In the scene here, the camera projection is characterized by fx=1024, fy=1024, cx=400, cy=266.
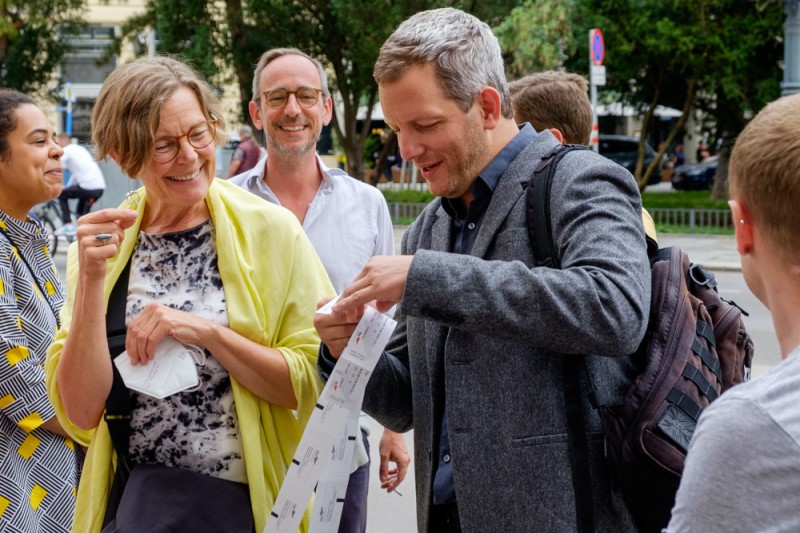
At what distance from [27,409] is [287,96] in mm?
1427

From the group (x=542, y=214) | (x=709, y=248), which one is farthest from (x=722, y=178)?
(x=542, y=214)

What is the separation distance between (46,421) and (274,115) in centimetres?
134

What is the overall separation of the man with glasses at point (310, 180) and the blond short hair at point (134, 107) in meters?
1.10

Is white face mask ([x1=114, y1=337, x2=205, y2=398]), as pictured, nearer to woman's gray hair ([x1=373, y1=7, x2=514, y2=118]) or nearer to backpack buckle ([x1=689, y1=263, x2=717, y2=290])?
woman's gray hair ([x1=373, y1=7, x2=514, y2=118])

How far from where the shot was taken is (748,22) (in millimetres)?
18734

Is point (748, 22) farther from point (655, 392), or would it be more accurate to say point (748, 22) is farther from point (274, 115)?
point (655, 392)

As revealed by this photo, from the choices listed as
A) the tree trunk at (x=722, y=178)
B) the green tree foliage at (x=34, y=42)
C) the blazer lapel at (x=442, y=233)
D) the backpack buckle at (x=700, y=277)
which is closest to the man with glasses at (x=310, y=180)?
the blazer lapel at (x=442, y=233)

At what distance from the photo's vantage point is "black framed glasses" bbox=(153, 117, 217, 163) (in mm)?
2502

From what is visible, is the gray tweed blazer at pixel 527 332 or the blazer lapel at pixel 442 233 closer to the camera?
the gray tweed blazer at pixel 527 332

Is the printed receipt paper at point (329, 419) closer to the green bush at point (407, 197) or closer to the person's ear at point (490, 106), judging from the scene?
the person's ear at point (490, 106)

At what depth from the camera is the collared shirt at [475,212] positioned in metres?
2.15

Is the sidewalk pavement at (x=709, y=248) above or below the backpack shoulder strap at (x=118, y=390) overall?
below

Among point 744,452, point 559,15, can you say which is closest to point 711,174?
point 559,15

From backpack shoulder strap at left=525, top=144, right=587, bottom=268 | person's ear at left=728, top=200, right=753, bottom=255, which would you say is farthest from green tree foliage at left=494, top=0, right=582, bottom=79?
person's ear at left=728, top=200, right=753, bottom=255
